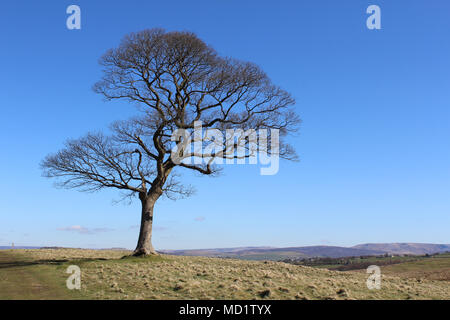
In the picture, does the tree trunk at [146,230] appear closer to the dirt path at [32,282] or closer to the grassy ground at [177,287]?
the grassy ground at [177,287]

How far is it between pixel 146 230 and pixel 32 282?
10.1m

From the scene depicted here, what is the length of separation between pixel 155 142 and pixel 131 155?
2.21 metres

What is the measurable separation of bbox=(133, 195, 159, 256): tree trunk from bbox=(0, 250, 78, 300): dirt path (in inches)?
222

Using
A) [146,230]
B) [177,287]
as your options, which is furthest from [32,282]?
[146,230]

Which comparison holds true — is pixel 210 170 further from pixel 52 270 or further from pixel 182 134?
pixel 52 270

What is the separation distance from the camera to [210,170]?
27906 millimetres

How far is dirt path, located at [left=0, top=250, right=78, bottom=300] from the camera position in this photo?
14430 mm

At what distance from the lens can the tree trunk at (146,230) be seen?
2684cm

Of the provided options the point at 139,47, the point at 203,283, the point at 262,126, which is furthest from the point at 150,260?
the point at 139,47

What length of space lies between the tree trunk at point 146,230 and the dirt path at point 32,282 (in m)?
5.63

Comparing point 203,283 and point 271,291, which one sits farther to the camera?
point 203,283

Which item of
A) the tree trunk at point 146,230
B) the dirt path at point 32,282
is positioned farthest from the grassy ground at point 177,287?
the tree trunk at point 146,230
